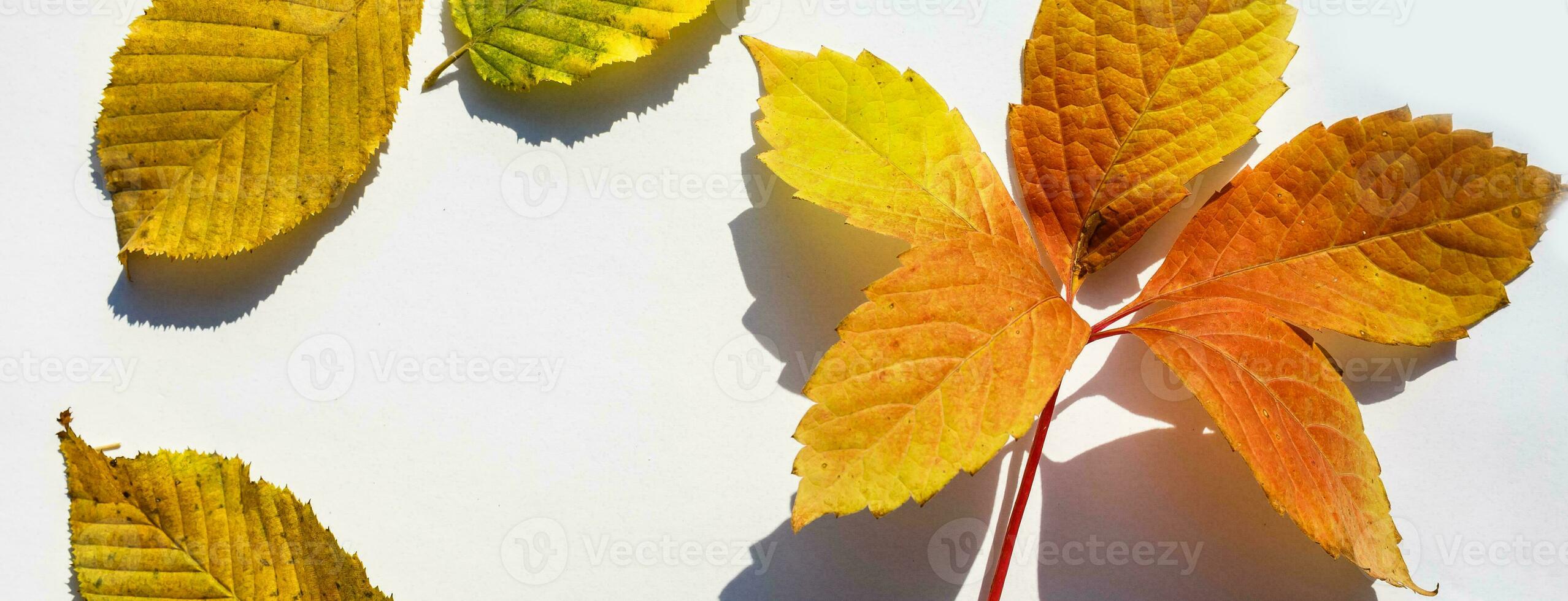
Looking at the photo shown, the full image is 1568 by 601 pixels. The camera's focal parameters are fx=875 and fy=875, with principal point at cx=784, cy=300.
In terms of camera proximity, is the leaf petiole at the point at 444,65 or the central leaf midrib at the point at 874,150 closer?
the central leaf midrib at the point at 874,150

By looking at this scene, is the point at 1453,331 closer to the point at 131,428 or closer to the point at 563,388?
the point at 563,388

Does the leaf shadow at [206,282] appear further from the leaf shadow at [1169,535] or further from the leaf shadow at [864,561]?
the leaf shadow at [1169,535]

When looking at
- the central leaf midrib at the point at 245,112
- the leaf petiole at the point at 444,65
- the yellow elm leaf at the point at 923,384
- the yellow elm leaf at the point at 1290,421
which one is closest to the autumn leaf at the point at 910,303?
the yellow elm leaf at the point at 923,384

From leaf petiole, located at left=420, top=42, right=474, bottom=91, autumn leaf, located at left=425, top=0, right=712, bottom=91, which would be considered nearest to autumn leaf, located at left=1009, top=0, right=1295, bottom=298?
autumn leaf, located at left=425, top=0, right=712, bottom=91

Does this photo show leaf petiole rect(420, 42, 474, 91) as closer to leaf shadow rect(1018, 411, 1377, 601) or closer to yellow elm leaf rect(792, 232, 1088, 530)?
yellow elm leaf rect(792, 232, 1088, 530)

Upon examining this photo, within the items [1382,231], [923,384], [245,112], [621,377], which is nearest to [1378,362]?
[1382,231]

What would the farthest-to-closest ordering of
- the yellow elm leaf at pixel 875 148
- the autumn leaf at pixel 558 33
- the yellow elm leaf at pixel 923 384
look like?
the autumn leaf at pixel 558 33 → the yellow elm leaf at pixel 875 148 → the yellow elm leaf at pixel 923 384
